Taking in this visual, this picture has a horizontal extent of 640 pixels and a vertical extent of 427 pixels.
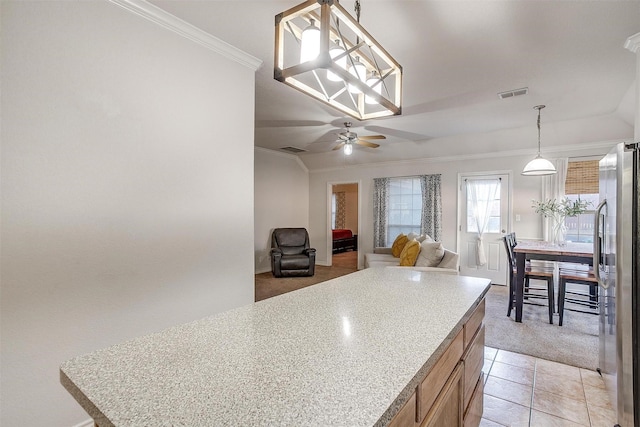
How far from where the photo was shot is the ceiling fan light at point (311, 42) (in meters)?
1.17

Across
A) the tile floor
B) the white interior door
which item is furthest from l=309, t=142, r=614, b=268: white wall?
the tile floor

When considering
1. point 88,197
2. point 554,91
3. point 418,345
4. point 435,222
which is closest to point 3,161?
point 88,197

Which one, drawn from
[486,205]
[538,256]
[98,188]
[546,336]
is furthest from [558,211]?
[98,188]

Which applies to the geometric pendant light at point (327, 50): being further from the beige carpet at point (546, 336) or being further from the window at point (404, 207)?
the window at point (404, 207)

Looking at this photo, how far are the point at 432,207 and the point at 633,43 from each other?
12.9 feet

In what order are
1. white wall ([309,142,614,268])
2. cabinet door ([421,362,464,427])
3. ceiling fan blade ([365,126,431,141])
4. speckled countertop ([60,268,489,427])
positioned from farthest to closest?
white wall ([309,142,614,268]) → ceiling fan blade ([365,126,431,141]) → cabinet door ([421,362,464,427]) → speckled countertop ([60,268,489,427])

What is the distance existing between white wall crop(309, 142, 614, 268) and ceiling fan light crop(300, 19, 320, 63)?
5.21 m

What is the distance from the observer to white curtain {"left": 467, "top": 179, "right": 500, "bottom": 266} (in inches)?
214

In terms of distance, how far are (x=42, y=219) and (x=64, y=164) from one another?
1.00 ft

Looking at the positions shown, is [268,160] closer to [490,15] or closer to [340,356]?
[490,15]

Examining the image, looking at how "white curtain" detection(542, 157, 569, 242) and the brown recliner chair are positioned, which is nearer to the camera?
"white curtain" detection(542, 157, 569, 242)

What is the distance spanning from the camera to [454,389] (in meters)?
1.22

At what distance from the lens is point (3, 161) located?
1.41 metres

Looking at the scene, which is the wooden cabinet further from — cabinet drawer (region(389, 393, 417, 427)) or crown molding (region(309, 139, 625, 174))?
crown molding (region(309, 139, 625, 174))
